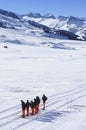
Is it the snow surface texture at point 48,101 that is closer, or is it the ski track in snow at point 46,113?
the snow surface texture at point 48,101

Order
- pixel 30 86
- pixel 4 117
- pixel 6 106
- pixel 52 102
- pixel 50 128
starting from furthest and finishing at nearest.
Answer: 1. pixel 30 86
2. pixel 52 102
3. pixel 6 106
4. pixel 4 117
5. pixel 50 128

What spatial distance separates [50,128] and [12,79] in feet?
93.7

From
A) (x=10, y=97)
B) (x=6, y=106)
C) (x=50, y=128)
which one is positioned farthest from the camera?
(x=10, y=97)

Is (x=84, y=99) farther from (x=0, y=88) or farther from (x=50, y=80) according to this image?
(x=50, y=80)

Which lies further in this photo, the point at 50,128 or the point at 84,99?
the point at 84,99

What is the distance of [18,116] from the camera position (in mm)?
26516

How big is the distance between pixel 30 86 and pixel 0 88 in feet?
15.2

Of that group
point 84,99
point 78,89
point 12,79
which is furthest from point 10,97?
point 12,79

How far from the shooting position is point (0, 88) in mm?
41656

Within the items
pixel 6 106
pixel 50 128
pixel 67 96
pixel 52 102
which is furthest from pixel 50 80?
pixel 50 128

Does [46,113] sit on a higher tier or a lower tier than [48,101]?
higher

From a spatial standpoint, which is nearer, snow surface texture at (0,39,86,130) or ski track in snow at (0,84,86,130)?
snow surface texture at (0,39,86,130)

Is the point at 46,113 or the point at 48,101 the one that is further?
the point at 48,101

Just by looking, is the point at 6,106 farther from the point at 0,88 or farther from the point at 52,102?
the point at 0,88
